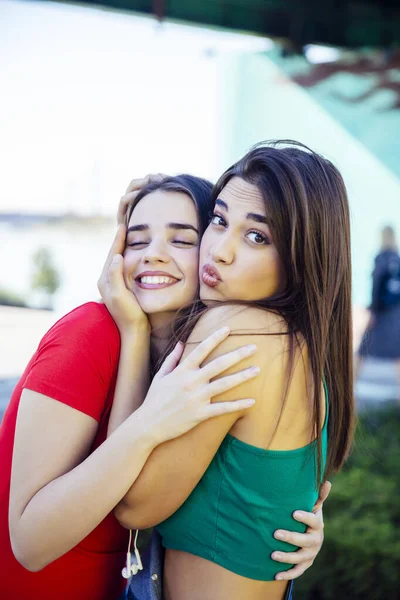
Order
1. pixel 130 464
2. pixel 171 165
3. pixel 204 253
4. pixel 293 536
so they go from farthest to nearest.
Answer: pixel 171 165 → pixel 204 253 → pixel 293 536 → pixel 130 464

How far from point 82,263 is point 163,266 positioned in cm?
430

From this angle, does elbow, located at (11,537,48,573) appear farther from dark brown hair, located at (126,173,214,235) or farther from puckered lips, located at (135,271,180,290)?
dark brown hair, located at (126,173,214,235)

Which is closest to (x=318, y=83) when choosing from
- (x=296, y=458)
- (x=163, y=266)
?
(x=163, y=266)

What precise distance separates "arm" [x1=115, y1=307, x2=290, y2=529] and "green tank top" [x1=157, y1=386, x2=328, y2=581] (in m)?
0.04

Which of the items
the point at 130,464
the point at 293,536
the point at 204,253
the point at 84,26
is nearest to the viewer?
the point at 130,464

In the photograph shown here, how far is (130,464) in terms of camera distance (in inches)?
52.0

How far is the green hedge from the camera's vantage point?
9.98 ft

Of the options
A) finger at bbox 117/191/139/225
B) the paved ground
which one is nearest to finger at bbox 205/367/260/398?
finger at bbox 117/191/139/225

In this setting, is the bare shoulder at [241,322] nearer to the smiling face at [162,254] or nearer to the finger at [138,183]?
the smiling face at [162,254]

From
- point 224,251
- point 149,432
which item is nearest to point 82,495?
point 149,432

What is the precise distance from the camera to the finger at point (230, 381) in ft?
4.36

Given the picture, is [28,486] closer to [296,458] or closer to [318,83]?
[296,458]

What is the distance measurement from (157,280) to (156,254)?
75mm

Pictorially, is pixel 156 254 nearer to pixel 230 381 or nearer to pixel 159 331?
pixel 159 331
